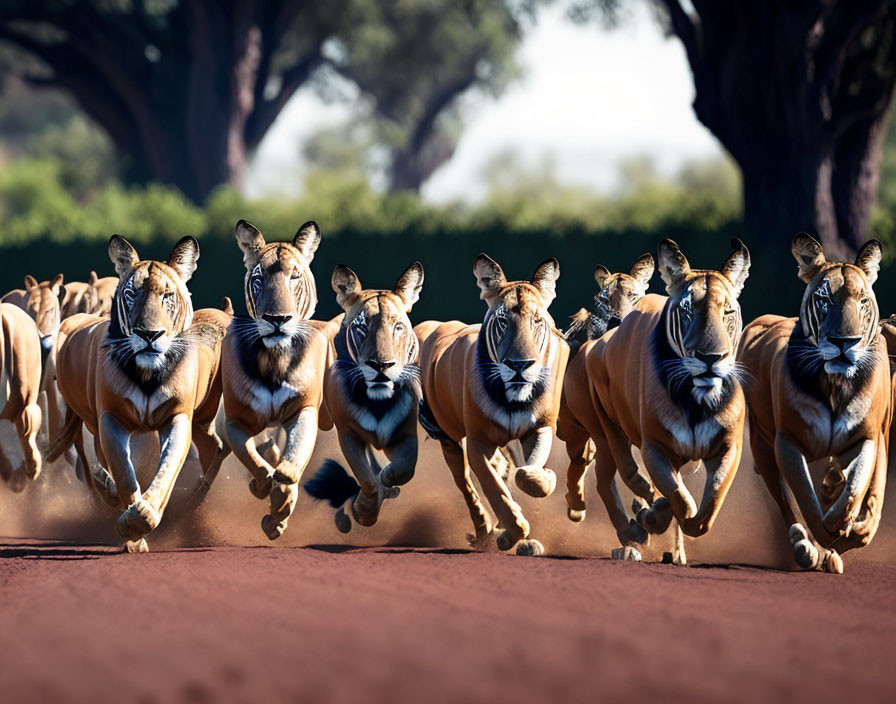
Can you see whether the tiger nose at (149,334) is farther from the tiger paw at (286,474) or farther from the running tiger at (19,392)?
the running tiger at (19,392)

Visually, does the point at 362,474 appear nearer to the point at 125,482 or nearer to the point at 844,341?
the point at 125,482

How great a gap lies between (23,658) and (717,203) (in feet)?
66.2

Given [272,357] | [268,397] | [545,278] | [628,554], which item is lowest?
[628,554]

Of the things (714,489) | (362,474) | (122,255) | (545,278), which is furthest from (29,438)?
(714,489)

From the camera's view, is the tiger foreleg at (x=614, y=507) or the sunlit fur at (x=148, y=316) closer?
the sunlit fur at (x=148, y=316)

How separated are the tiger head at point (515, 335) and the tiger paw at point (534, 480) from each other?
46 centimetres

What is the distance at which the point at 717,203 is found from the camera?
2478 cm

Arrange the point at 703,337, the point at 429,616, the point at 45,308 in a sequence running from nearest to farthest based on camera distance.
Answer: the point at 429,616, the point at 703,337, the point at 45,308

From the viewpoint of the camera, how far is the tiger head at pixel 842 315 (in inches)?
335

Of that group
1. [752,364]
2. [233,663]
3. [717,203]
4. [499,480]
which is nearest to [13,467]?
[499,480]

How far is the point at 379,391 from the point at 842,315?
105 inches

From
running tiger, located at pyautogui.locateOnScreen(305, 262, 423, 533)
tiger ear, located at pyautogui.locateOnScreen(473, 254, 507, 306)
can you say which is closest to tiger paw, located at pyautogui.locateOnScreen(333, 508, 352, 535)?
running tiger, located at pyautogui.locateOnScreen(305, 262, 423, 533)

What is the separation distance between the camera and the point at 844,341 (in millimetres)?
8516

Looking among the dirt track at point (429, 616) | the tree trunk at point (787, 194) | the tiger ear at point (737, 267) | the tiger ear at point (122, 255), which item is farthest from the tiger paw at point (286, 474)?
the tree trunk at point (787, 194)
